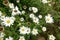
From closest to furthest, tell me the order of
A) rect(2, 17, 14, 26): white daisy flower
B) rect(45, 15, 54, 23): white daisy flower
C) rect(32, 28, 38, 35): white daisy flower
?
rect(2, 17, 14, 26): white daisy flower, rect(32, 28, 38, 35): white daisy flower, rect(45, 15, 54, 23): white daisy flower

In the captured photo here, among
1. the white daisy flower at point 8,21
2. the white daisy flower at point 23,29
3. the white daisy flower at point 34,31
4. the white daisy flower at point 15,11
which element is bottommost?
the white daisy flower at point 34,31

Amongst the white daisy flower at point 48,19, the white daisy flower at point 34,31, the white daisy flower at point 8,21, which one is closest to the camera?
the white daisy flower at point 8,21

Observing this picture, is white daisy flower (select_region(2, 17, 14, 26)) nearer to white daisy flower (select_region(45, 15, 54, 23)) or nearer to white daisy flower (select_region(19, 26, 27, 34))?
white daisy flower (select_region(19, 26, 27, 34))

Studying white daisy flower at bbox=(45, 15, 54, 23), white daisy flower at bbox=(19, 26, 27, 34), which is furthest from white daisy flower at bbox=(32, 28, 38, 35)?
white daisy flower at bbox=(45, 15, 54, 23)

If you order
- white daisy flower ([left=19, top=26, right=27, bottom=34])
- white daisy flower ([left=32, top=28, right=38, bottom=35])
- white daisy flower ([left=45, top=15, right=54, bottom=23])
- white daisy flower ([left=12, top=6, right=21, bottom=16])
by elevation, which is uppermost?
white daisy flower ([left=12, top=6, right=21, bottom=16])

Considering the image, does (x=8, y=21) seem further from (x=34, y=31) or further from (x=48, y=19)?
(x=48, y=19)

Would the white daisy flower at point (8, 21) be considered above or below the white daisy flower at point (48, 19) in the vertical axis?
above

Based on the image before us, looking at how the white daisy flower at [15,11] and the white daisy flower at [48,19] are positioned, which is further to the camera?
the white daisy flower at [48,19]

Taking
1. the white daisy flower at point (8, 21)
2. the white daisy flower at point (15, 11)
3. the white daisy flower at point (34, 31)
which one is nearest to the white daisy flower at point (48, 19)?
the white daisy flower at point (34, 31)

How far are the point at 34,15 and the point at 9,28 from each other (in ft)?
1.47

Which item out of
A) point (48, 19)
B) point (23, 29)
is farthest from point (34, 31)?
point (48, 19)

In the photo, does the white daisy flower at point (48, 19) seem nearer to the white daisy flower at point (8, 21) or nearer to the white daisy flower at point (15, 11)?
the white daisy flower at point (15, 11)

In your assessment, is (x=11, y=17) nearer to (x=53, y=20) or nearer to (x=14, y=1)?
(x=14, y=1)

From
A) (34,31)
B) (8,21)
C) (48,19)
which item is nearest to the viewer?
(8,21)
